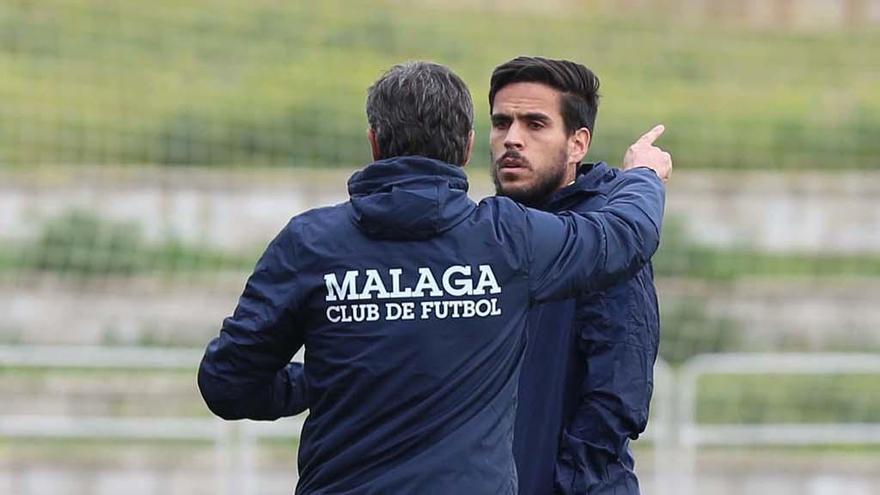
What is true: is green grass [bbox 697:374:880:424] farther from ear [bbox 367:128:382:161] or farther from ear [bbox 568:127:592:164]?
ear [bbox 367:128:382:161]

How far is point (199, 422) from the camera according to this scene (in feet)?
28.8

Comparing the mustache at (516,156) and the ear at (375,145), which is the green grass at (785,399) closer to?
the mustache at (516,156)

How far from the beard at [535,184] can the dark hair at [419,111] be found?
0.39 metres

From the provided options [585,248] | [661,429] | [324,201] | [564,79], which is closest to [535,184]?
[564,79]

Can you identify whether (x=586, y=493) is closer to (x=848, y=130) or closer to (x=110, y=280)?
(x=110, y=280)

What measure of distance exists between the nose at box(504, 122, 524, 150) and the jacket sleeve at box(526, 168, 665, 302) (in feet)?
1.01

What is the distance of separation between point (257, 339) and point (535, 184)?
78cm

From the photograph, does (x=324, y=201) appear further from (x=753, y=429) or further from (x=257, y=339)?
(x=257, y=339)

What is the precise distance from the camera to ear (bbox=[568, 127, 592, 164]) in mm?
3623

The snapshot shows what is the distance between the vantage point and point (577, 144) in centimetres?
364

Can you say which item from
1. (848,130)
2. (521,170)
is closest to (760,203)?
(848,130)

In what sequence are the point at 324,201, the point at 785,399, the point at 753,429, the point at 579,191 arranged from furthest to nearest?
the point at 324,201 → the point at 785,399 → the point at 753,429 → the point at 579,191

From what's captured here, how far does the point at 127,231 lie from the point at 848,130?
5546 mm

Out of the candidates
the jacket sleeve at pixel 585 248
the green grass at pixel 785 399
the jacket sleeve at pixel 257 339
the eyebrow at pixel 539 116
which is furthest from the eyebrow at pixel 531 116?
the green grass at pixel 785 399
